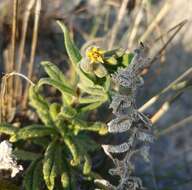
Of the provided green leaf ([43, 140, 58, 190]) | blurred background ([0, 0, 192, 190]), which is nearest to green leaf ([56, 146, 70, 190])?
green leaf ([43, 140, 58, 190])

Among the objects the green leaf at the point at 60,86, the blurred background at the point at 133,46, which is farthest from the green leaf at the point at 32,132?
the blurred background at the point at 133,46

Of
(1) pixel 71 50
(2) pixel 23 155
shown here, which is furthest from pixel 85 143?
(1) pixel 71 50

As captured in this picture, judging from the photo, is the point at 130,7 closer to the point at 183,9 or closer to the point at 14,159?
the point at 183,9

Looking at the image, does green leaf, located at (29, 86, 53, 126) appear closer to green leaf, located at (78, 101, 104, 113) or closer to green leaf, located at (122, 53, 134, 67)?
green leaf, located at (78, 101, 104, 113)

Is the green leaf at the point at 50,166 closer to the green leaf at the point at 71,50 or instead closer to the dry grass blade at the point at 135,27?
the green leaf at the point at 71,50

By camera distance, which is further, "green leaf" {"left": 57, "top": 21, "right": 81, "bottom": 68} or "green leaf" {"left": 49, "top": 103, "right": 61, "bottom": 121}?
"green leaf" {"left": 49, "top": 103, "right": 61, "bottom": 121}

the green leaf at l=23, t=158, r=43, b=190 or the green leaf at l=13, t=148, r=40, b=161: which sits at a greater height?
the green leaf at l=13, t=148, r=40, b=161
